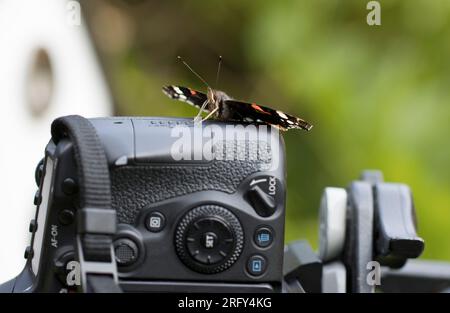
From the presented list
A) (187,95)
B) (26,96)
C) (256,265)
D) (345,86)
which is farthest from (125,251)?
(345,86)

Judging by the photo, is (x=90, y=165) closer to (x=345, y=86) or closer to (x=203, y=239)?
(x=203, y=239)

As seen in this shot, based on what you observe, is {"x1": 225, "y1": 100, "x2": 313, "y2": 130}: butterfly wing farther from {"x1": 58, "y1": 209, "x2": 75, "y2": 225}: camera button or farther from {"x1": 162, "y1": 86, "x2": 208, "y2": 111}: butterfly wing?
{"x1": 58, "y1": 209, "x2": 75, "y2": 225}: camera button

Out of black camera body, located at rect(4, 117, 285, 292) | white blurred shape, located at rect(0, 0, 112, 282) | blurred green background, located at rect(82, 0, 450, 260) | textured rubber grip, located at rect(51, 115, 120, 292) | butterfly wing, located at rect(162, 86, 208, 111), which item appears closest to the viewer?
textured rubber grip, located at rect(51, 115, 120, 292)

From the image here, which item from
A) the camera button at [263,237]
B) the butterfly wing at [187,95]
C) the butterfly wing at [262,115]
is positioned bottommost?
the camera button at [263,237]

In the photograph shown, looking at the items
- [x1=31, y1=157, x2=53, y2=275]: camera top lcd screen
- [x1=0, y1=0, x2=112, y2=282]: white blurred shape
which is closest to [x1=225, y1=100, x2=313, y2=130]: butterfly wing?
[x1=31, y1=157, x2=53, y2=275]: camera top lcd screen

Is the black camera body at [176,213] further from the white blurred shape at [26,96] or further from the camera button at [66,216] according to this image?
the white blurred shape at [26,96]

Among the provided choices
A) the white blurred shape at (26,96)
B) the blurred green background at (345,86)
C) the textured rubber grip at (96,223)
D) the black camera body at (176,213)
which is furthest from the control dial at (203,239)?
the blurred green background at (345,86)
